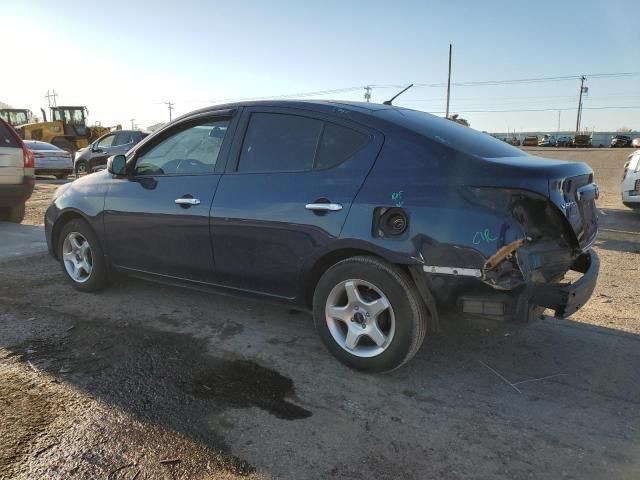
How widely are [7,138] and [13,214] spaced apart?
1.35 meters

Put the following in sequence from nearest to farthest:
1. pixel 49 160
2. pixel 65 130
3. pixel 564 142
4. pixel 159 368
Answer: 1. pixel 159 368
2. pixel 49 160
3. pixel 65 130
4. pixel 564 142

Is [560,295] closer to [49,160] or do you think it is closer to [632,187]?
[632,187]

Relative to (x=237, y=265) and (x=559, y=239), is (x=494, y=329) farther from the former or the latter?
(x=237, y=265)

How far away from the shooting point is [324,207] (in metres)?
3.32

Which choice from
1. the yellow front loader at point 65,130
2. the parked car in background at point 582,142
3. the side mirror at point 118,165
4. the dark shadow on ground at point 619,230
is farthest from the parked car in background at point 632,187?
the parked car in background at point 582,142

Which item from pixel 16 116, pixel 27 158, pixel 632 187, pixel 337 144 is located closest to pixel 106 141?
pixel 27 158

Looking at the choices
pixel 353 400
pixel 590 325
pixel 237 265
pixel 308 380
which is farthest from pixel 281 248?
pixel 590 325

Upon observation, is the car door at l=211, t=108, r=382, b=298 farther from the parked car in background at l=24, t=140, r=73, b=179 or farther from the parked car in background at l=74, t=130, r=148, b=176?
the parked car in background at l=24, t=140, r=73, b=179

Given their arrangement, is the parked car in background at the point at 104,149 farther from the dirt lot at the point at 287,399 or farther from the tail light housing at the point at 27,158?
the dirt lot at the point at 287,399

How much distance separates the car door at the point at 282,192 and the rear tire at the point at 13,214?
6.68 meters

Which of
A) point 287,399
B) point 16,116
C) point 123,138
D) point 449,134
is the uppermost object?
point 16,116

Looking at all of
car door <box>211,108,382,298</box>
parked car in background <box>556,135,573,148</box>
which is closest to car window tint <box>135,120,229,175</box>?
car door <box>211,108,382,298</box>

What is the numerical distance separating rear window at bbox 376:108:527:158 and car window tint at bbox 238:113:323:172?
1.67ft

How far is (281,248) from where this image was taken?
354cm
